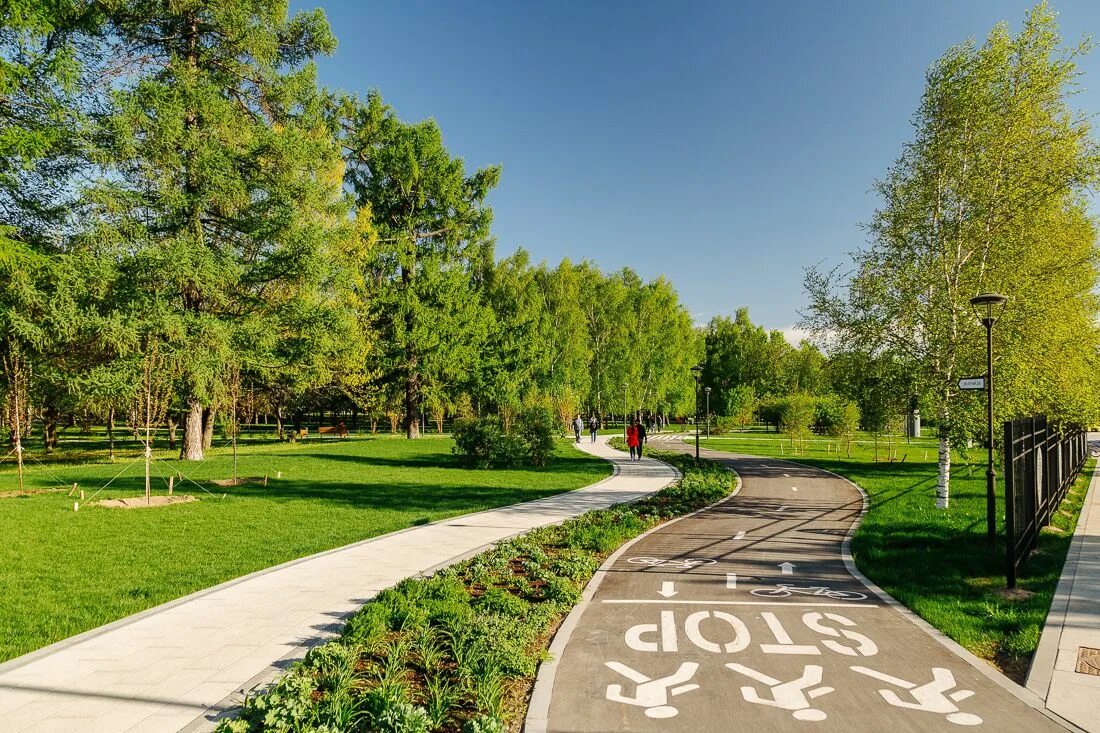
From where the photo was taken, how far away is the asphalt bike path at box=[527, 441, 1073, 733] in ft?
14.6

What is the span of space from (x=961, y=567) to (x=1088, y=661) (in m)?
3.54

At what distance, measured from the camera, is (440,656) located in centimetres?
534

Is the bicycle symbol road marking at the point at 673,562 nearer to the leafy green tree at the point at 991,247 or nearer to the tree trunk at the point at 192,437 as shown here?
the leafy green tree at the point at 991,247

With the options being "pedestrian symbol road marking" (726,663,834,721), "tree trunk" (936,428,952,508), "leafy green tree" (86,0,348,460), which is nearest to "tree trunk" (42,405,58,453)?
"leafy green tree" (86,0,348,460)

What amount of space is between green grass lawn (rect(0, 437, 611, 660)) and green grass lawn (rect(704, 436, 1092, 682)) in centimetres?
829

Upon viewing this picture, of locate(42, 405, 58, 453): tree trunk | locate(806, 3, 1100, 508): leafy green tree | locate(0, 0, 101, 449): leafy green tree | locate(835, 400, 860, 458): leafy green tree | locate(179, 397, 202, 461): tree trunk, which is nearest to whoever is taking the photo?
locate(806, 3, 1100, 508): leafy green tree

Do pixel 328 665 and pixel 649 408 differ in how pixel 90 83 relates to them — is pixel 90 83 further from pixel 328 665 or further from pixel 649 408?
pixel 649 408

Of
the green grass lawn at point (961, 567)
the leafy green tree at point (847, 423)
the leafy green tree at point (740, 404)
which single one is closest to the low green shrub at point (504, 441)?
the green grass lawn at point (961, 567)

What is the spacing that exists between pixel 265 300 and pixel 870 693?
24.7 metres

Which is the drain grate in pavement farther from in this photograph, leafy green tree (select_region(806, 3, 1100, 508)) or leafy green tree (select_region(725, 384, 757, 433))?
leafy green tree (select_region(725, 384, 757, 433))

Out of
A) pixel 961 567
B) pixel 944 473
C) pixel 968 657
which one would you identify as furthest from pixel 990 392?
pixel 944 473

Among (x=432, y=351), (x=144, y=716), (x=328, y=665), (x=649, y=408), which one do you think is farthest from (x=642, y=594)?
(x=649, y=408)

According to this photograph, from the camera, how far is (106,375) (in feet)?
64.8

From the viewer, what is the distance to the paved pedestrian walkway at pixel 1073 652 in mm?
4652
